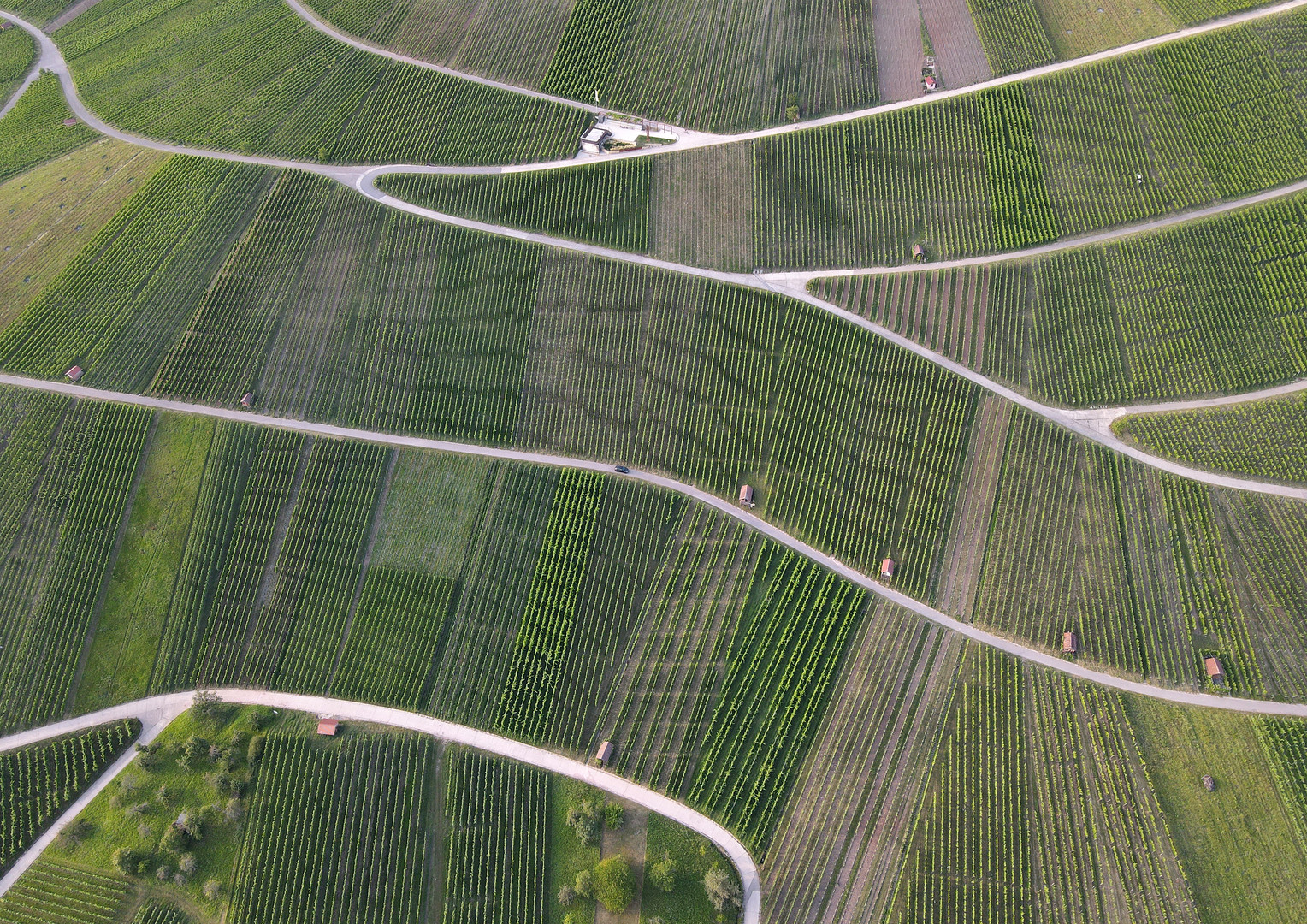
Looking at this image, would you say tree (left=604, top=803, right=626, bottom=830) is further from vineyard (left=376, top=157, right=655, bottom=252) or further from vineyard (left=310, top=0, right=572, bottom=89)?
vineyard (left=310, top=0, right=572, bottom=89)

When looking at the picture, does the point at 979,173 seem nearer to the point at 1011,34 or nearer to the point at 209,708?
the point at 1011,34

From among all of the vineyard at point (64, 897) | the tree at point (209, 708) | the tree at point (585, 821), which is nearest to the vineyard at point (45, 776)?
the vineyard at point (64, 897)

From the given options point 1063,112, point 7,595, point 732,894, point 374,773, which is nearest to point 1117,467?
point 1063,112

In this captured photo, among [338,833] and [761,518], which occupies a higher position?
[761,518]

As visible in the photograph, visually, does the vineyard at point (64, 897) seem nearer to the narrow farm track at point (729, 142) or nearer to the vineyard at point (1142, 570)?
the narrow farm track at point (729, 142)

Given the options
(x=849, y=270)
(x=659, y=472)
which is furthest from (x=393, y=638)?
(x=849, y=270)

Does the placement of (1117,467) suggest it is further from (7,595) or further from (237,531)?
(7,595)
